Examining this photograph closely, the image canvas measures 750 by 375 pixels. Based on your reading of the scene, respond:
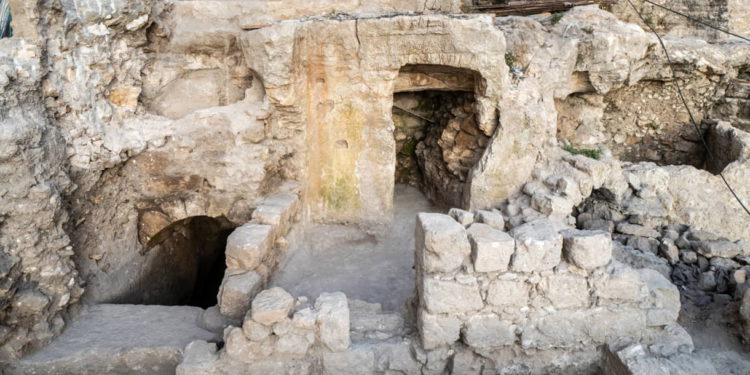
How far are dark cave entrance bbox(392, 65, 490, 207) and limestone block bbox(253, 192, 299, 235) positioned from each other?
6.15 ft

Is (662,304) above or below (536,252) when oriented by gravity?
below

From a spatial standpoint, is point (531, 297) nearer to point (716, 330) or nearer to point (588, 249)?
point (588, 249)

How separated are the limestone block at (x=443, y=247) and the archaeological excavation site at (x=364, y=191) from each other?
0.6 inches

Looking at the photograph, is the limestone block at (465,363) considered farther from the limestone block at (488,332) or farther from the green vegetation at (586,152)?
the green vegetation at (586,152)

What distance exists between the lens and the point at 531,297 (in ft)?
11.9

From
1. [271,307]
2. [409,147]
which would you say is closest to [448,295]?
[271,307]

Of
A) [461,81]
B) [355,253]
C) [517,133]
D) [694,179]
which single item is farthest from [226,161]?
[694,179]

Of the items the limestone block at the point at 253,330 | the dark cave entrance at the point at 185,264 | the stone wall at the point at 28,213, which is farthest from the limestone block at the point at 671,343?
the dark cave entrance at the point at 185,264

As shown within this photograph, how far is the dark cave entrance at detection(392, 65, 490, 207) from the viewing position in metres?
5.90

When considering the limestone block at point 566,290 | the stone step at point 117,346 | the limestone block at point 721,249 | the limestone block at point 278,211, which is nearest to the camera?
the limestone block at point 566,290

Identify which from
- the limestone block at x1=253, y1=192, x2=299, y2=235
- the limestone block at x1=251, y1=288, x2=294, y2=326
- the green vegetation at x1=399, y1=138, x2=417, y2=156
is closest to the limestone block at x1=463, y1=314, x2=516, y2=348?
the limestone block at x1=251, y1=288, x2=294, y2=326

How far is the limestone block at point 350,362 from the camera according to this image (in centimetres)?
364

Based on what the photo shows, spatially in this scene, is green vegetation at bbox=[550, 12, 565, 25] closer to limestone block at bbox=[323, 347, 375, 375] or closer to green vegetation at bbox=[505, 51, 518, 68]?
green vegetation at bbox=[505, 51, 518, 68]

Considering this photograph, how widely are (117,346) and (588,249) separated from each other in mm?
3672
